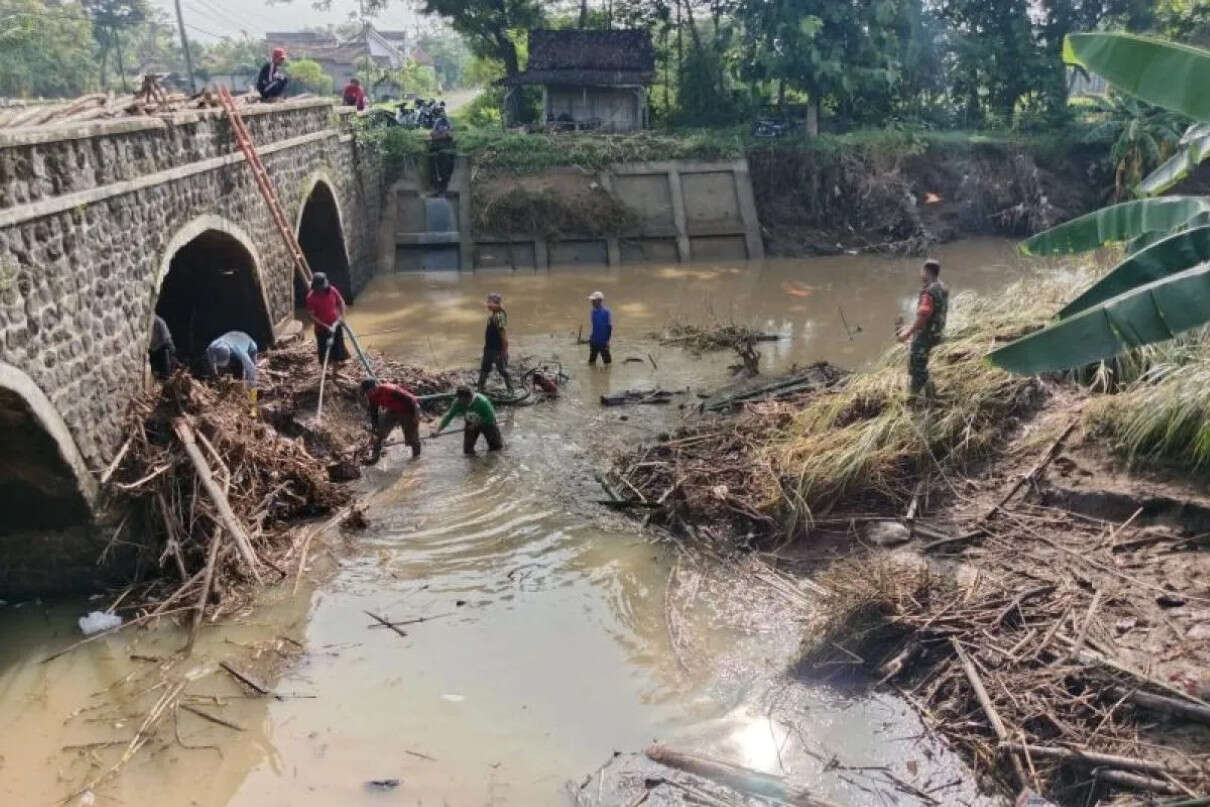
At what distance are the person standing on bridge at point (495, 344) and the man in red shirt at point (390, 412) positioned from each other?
1919mm

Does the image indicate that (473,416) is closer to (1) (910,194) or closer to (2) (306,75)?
(1) (910,194)

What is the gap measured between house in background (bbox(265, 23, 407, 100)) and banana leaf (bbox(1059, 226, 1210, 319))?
50.9 metres

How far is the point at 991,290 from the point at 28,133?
59.4ft

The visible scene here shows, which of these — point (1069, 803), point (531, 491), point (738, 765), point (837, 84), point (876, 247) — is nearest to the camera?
point (1069, 803)

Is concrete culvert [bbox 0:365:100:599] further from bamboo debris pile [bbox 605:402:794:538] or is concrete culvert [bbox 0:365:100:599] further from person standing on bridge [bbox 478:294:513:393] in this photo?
person standing on bridge [bbox 478:294:513:393]

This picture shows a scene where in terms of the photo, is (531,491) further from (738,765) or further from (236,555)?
(738,765)

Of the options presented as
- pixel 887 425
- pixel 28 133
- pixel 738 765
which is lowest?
pixel 738 765

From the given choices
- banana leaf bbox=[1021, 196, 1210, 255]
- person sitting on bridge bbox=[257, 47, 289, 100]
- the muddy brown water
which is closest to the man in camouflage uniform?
banana leaf bbox=[1021, 196, 1210, 255]

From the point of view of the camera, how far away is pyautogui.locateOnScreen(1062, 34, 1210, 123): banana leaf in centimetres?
595

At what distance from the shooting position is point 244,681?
6.89 meters

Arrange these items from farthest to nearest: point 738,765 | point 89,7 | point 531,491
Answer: point 89,7, point 531,491, point 738,765

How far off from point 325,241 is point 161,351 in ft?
29.2

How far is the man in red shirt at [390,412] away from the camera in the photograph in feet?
34.8

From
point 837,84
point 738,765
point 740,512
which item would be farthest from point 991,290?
point 738,765
